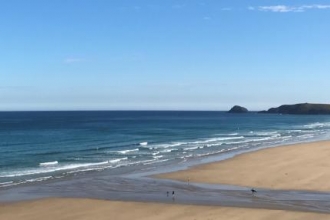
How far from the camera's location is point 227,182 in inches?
1135

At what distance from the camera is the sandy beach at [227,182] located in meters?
19.7

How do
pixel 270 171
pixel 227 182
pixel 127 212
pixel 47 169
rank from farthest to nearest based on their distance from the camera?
pixel 47 169, pixel 270 171, pixel 227 182, pixel 127 212

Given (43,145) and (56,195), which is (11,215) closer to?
(56,195)

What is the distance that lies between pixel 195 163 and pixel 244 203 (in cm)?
1577

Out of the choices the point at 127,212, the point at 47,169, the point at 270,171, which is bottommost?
the point at 127,212

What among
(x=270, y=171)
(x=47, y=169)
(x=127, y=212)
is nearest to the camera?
(x=127, y=212)

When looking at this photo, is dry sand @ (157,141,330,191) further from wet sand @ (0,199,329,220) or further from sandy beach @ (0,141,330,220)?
wet sand @ (0,199,329,220)

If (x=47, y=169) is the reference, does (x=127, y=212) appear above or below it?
below

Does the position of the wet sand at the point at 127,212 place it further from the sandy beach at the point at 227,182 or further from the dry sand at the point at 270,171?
the dry sand at the point at 270,171

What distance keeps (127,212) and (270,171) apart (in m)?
15.6

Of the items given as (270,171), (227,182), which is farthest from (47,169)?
(270,171)

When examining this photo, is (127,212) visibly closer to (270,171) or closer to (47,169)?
(47,169)

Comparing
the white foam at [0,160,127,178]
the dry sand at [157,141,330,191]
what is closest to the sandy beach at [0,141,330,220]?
the dry sand at [157,141,330,191]

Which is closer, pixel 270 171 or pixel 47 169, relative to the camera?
pixel 270 171
